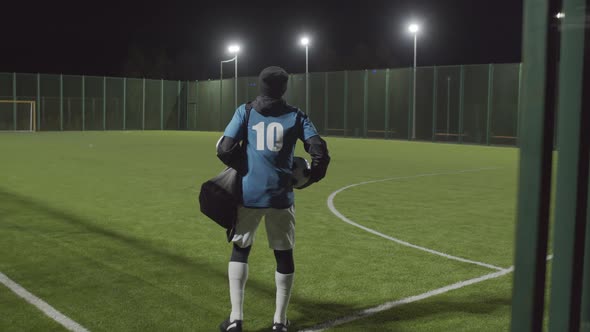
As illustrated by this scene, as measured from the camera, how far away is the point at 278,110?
15.0ft

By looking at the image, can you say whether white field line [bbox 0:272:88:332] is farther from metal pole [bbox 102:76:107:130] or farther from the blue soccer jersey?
metal pole [bbox 102:76:107:130]

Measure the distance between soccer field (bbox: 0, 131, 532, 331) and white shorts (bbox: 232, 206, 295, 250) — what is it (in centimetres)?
78

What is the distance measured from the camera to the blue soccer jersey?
4.56 m

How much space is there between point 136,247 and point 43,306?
244 centimetres

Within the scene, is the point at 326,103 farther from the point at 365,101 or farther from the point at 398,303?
the point at 398,303

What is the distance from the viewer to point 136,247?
779cm

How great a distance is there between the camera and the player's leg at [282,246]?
182 inches

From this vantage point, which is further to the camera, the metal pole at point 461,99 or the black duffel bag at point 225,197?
the metal pole at point 461,99

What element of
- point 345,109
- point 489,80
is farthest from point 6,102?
point 489,80

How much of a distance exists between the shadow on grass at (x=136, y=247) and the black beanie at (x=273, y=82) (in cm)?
183

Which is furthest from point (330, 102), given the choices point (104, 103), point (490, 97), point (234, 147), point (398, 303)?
point (234, 147)

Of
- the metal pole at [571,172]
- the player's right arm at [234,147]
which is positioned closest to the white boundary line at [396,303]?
the player's right arm at [234,147]

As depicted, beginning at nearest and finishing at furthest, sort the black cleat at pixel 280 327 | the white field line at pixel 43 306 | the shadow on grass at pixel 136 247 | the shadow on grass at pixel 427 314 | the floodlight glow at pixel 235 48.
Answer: the black cleat at pixel 280 327, the white field line at pixel 43 306, the shadow on grass at pixel 427 314, the shadow on grass at pixel 136 247, the floodlight glow at pixel 235 48

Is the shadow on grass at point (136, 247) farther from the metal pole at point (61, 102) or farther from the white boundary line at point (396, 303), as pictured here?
the metal pole at point (61, 102)
